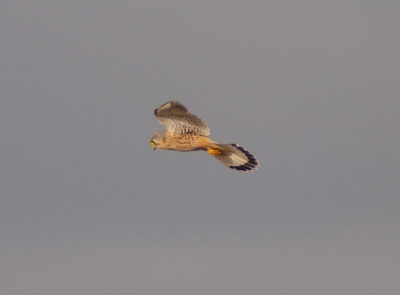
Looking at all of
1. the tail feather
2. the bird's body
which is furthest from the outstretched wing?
the tail feather

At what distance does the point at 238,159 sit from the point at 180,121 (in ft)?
6.57

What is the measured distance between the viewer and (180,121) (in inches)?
845

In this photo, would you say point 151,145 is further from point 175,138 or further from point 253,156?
point 253,156


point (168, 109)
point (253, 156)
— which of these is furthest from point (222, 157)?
point (168, 109)

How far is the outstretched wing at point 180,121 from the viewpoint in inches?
822

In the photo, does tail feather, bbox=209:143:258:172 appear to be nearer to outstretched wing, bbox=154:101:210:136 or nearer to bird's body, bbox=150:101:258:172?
bird's body, bbox=150:101:258:172

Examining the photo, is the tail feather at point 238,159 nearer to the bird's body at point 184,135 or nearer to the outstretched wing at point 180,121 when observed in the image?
the bird's body at point 184,135

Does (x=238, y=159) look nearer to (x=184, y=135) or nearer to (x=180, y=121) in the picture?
(x=184, y=135)

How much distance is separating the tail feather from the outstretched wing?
97 centimetres

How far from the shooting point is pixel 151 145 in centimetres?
2214

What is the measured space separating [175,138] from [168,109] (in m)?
1.12

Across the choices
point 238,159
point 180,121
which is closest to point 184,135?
point 180,121

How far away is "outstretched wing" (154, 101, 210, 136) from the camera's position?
2089 centimetres

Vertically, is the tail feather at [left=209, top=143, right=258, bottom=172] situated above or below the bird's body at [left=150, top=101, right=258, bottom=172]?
above
